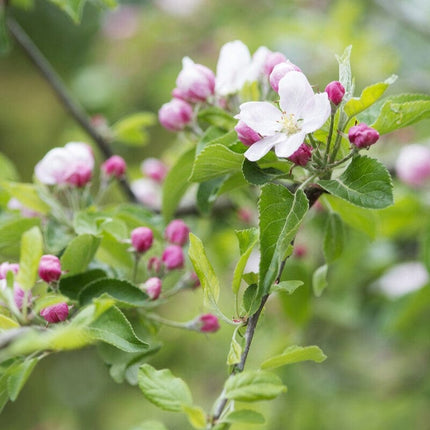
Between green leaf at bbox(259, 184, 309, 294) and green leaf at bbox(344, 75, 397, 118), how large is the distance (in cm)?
13

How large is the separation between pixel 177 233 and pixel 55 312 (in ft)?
1.17

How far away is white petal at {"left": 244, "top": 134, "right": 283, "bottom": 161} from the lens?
2.93 feet

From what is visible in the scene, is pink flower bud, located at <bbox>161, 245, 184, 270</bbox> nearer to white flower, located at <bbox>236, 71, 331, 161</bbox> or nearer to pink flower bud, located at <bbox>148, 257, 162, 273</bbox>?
pink flower bud, located at <bbox>148, 257, 162, 273</bbox>

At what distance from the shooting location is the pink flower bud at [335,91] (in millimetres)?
875

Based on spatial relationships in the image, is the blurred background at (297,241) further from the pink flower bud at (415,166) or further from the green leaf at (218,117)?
the green leaf at (218,117)

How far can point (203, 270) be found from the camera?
0.91 metres

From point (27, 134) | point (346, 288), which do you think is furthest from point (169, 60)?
point (346, 288)

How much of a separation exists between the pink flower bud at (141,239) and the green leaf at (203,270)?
0.23 metres

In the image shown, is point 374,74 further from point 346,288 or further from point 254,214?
point 254,214

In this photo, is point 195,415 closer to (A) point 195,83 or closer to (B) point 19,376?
(B) point 19,376

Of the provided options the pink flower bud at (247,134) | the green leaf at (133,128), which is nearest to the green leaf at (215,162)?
the pink flower bud at (247,134)

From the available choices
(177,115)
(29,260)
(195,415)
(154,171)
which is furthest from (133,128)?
(195,415)

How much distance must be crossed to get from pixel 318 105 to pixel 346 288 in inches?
47.1

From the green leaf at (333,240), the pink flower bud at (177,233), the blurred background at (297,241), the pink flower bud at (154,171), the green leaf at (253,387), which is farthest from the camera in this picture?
the blurred background at (297,241)
